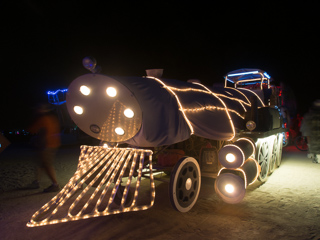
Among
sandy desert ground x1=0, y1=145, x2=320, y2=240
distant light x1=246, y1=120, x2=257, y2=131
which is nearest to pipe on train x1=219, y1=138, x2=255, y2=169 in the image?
sandy desert ground x1=0, y1=145, x2=320, y2=240

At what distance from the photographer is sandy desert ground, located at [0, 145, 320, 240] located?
317 centimetres

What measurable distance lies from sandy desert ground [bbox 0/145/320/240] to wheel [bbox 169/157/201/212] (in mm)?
183

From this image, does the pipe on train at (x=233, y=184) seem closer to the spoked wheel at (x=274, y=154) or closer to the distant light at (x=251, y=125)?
the distant light at (x=251, y=125)

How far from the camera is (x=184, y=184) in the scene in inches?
150

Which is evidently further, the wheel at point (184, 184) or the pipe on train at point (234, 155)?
the pipe on train at point (234, 155)

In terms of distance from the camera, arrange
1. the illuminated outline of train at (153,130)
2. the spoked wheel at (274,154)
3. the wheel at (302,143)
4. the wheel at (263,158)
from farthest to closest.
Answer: the wheel at (302,143) < the spoked wheel at (274,154) < the wheel at (263,158) < the illuminated outline of train at (153,130)

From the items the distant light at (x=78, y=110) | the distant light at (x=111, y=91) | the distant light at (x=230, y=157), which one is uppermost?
the distant light at (x=111, y=91)

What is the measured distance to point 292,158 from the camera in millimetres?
9180

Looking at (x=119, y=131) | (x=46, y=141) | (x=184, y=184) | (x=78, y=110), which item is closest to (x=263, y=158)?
(x=184, y=184)

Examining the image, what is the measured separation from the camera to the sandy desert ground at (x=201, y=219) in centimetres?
317

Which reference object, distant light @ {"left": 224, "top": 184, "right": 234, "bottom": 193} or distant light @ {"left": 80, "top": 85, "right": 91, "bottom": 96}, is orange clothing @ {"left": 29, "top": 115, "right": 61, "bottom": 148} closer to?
distant light @ {"left": 80, "top": 85, "right": 91, "bottom": 96}

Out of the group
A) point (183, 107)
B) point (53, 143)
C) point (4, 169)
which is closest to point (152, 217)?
point (183, 107)

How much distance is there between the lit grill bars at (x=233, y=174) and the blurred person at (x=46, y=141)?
3458 millimetres

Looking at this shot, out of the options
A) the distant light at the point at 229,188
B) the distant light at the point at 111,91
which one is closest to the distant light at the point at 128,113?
the distant light at the point at 111,91
